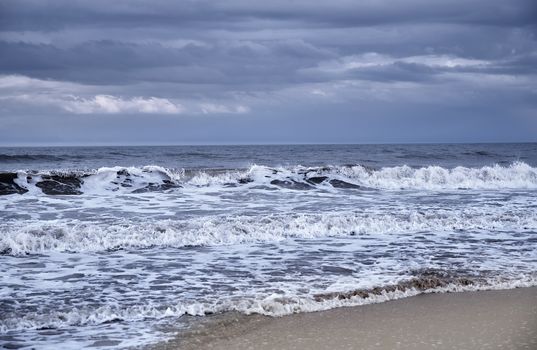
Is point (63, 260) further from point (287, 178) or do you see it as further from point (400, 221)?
point (287, 178)

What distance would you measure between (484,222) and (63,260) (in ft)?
29.5

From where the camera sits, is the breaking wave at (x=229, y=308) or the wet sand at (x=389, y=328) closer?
the wet sand at (x=389, y=328)

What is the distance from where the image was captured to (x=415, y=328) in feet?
20.1

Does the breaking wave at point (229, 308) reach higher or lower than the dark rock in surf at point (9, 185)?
lower

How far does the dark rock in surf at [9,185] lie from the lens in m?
18.0

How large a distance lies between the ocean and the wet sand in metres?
0.31

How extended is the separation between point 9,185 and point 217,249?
35.2ft

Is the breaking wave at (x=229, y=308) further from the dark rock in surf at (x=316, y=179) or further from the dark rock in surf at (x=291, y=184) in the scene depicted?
the dark rock in surf at (x=316, y=179)

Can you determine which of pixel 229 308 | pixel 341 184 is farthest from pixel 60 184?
pixel 229 308

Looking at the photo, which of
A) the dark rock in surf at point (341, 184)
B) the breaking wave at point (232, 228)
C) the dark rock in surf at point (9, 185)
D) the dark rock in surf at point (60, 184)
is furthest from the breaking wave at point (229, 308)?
the dark rock in surf at point (341, 184)

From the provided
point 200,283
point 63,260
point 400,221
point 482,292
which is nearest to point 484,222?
point 400,221

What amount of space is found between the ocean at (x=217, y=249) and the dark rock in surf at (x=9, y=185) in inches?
3.0

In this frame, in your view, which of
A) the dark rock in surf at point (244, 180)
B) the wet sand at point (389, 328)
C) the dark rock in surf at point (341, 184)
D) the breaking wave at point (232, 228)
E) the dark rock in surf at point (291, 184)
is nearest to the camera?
the wet sand at point (389, 328)

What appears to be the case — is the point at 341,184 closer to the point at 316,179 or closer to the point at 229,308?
the point at 316,179
